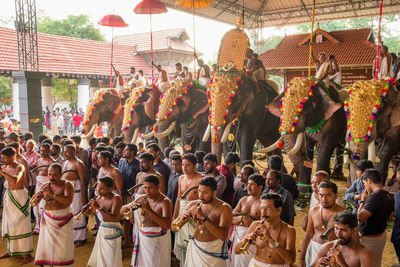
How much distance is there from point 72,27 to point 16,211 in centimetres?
3010

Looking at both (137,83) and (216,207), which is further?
(137,83)

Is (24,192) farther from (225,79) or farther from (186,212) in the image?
(225,79)

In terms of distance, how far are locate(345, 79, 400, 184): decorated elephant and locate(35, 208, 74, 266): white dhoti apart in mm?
4122

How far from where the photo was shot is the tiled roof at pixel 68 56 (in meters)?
15.9

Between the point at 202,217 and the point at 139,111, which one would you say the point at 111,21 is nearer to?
the point at 139,111

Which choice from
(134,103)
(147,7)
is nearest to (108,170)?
(134,103)

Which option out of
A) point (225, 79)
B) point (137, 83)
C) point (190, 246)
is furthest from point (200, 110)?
point (190, 246)

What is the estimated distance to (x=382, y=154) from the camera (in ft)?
19.3

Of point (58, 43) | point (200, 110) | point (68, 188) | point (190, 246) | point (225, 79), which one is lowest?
point (190, 246)

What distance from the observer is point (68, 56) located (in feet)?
59.8

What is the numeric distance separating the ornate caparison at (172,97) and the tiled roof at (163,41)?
1546 cm

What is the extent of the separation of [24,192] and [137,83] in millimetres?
6095

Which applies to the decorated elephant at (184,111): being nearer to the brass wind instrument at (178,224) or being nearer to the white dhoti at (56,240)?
the white dhoti at (56,240)

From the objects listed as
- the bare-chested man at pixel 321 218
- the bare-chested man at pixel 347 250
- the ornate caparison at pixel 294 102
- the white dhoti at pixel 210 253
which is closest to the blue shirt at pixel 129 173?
the white dhoti at pixel 210 253
